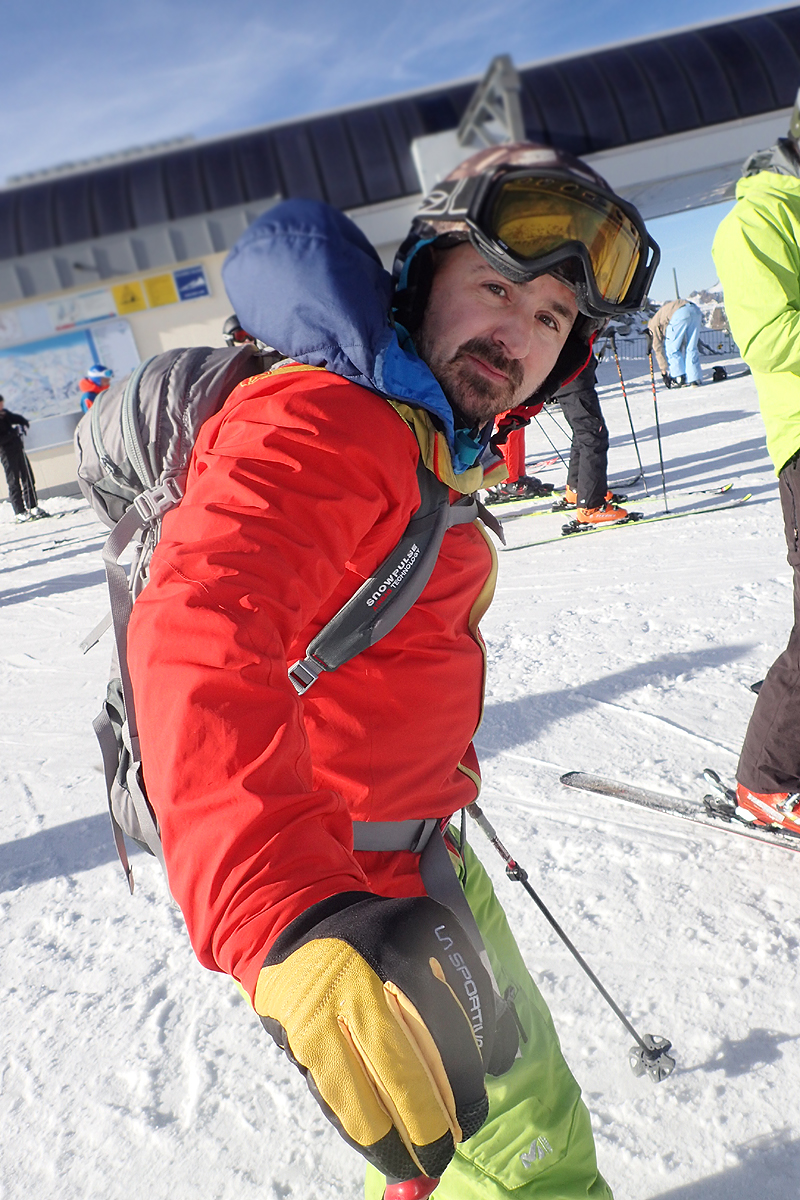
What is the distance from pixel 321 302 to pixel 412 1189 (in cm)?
121

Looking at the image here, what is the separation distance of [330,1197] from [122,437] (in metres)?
1.53

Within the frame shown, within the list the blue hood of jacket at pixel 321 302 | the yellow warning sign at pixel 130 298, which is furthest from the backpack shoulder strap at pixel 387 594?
the yellow warning sign at pixel 130 298

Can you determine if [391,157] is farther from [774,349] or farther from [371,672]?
[371,672]

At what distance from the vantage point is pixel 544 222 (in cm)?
117

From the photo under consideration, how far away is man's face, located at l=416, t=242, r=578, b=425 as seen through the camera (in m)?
1.17

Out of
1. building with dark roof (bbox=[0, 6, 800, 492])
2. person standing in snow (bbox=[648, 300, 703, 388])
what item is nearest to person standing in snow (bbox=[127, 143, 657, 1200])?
building with dark roof (bbox=[0, 6, 800, 492])

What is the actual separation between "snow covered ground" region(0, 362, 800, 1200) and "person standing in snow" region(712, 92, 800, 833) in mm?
217

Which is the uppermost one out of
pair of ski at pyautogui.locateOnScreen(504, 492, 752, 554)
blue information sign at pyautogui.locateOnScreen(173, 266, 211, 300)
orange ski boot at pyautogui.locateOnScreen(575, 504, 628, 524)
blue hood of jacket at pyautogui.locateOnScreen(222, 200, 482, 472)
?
blue information sign at pyautogui.locateOnScreen(173, 266, 211, 300)

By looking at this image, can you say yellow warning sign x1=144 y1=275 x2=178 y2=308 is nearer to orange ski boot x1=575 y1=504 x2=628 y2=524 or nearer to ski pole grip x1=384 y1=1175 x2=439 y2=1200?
orange ski boot x1=575 y1=504 x2=628 y2=524

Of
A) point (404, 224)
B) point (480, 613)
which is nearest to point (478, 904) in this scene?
point (480, 613)

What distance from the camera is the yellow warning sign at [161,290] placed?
915 cm

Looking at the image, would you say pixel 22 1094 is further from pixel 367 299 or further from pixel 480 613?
pixel 367 299

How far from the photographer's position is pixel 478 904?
144 cm

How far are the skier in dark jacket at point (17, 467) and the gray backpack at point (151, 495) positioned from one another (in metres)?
11.5
